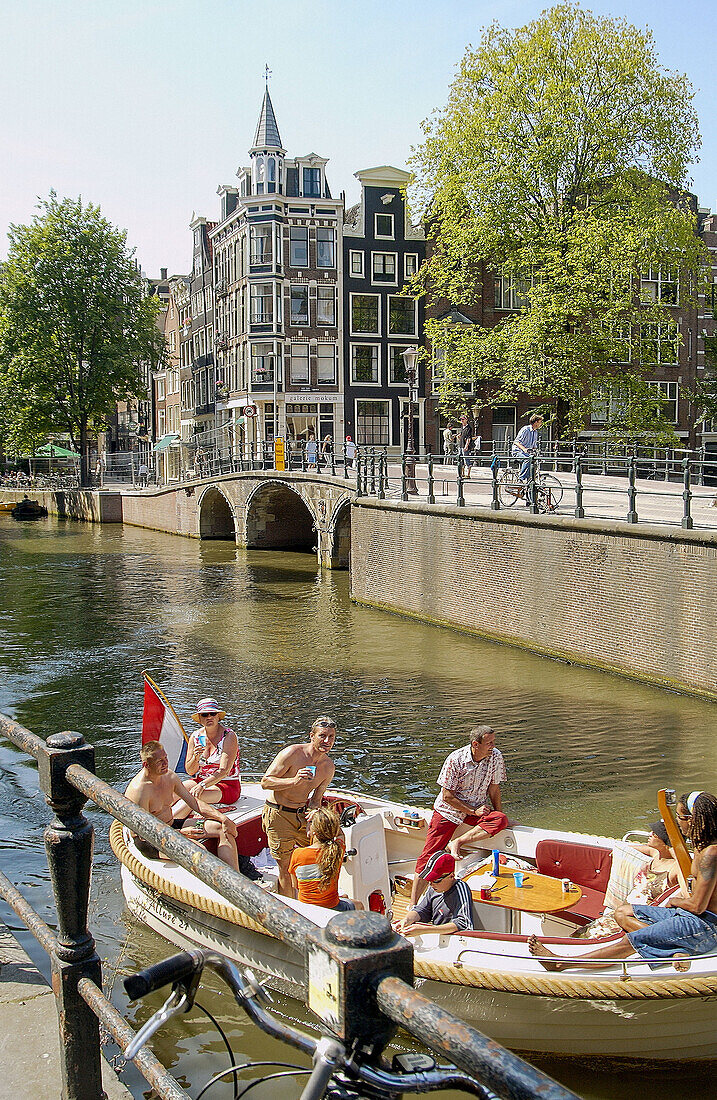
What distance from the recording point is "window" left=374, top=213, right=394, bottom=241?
44.0 m

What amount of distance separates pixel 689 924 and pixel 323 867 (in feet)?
7.47

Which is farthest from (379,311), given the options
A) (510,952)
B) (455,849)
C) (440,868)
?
(510,952)

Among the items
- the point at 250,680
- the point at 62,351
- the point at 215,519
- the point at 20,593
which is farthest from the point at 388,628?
the point at 62,351

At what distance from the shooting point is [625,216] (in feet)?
84.7

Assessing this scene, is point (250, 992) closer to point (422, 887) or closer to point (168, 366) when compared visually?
point (422, 887)

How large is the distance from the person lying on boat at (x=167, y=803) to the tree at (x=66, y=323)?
49.3 metres

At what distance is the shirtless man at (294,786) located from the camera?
731 cm

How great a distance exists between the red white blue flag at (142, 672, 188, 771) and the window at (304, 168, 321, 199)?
4294 cm

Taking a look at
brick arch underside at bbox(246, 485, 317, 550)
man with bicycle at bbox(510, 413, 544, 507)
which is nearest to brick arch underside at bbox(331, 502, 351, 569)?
brick arch underside at bbox(246, 485, 317, 550)

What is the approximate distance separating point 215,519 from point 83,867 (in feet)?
135

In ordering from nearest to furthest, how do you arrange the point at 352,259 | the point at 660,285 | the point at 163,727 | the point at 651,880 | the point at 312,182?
the point at 651,880 → the point at 163,727 → the point at 660,285 → the point at 352,259 → the point at 312,182

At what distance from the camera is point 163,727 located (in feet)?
28.1

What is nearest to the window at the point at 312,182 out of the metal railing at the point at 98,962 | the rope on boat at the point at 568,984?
the rope on boat at the point at 568,984

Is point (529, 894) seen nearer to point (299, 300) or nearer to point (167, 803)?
point (167, 803)
